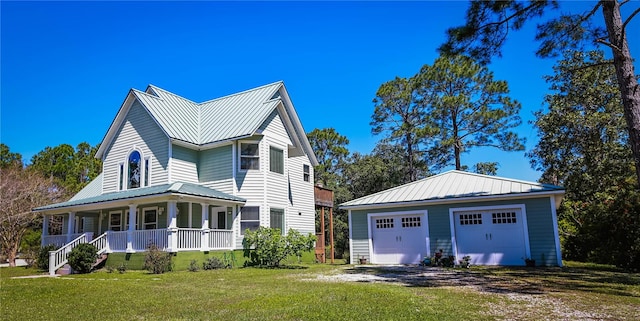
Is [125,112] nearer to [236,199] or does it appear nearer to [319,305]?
[236,199]

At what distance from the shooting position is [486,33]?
36.5 ft

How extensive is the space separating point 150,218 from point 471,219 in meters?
14.9

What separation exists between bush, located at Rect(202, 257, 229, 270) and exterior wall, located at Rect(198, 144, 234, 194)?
3.51m

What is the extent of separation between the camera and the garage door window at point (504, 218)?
16.3 m

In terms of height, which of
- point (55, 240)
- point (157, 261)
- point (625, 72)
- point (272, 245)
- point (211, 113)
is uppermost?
point (211, 113)

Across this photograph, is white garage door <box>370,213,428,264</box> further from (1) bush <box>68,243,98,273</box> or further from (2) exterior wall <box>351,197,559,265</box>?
(1) bush <box>68,243,98,273</box>

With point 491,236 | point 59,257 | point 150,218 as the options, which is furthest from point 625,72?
point 59,257

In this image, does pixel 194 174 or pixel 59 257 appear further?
pixel 194 174

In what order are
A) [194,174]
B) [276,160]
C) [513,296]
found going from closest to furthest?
[513,296] < [194,174] < [276,160]

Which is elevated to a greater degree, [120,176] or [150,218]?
[120,176]

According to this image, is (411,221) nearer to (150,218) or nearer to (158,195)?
(158,195)

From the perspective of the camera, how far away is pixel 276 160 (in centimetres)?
2069

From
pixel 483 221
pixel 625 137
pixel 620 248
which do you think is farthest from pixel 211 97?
pixel 625 137

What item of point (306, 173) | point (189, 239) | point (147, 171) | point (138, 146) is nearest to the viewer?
point (189, 239)
